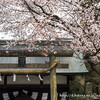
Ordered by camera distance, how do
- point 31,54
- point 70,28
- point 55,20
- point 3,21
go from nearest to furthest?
point 31,54 < point 55,20 < point 70,28 < point 3,21

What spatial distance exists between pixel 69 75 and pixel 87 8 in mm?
3702

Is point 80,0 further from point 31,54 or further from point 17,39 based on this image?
point 31,54

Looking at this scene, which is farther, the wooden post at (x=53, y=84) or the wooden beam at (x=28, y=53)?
the wooden post at (x=53, y=84)

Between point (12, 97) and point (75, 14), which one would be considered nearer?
point (75, 14)

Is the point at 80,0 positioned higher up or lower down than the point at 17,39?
higher up

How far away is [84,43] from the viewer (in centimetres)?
862

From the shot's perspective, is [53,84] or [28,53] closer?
[28,53]

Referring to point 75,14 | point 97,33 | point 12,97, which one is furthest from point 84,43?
point 12,97

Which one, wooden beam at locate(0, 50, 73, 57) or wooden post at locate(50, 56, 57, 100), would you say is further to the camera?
wooden post at locate(50, 56, 57, 100)

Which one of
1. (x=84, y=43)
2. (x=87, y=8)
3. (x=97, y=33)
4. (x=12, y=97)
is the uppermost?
(x=87, y=8)

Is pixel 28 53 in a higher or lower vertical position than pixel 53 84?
higher

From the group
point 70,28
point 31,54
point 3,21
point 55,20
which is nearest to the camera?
point 31,54

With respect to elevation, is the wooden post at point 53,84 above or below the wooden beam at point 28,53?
below

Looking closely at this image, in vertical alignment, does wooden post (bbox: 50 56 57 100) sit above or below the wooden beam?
below
